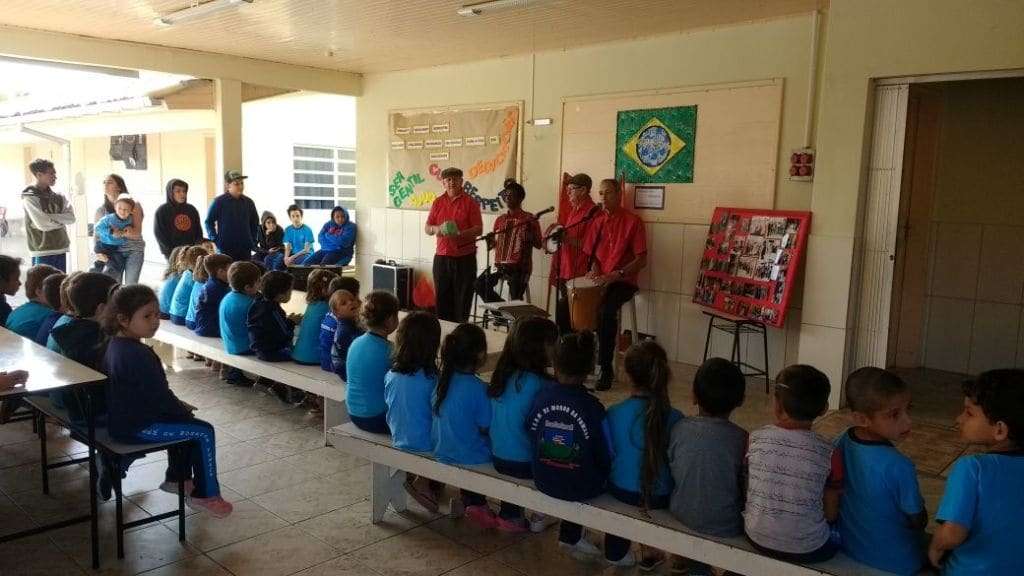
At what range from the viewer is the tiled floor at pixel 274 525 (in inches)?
107

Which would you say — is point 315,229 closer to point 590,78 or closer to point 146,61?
point 146,61

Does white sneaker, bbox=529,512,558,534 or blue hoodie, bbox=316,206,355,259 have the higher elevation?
blue hoodie, bbox=316,206,355,259

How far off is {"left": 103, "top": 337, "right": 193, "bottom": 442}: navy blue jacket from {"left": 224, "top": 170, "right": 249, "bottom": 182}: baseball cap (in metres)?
4.06

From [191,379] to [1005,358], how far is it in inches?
238

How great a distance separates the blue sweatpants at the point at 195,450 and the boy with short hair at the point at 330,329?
3.15ft

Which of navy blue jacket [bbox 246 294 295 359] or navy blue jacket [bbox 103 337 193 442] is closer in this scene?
navy blue jacket [bbox 103 337 193 442]

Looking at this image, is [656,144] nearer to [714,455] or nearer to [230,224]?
[230,224]

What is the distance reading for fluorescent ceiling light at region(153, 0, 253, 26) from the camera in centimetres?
504

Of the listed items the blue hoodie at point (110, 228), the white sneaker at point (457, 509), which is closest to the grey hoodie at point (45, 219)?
the blue hoodie at point (110, 228)

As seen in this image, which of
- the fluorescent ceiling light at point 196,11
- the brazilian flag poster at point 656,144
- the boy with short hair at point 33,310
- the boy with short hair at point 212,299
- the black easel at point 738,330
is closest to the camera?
the boy with short hair at point 33,310

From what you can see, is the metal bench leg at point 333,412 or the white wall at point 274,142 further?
the white wall at point 274,142

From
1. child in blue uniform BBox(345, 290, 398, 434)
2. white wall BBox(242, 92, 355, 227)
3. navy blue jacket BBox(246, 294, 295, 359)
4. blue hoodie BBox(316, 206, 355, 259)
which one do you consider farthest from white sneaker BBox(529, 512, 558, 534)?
white wall BBox(242, 92, 355, 227)

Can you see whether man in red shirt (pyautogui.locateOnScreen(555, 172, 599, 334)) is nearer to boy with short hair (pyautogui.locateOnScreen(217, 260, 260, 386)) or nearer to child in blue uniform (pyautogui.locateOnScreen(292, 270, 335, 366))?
child in blue uniform (pyautogui.locateOnScreen(292, 270, 335, 366))

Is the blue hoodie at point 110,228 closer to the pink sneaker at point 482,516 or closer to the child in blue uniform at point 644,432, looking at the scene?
the pink sneaker at point 482,516
